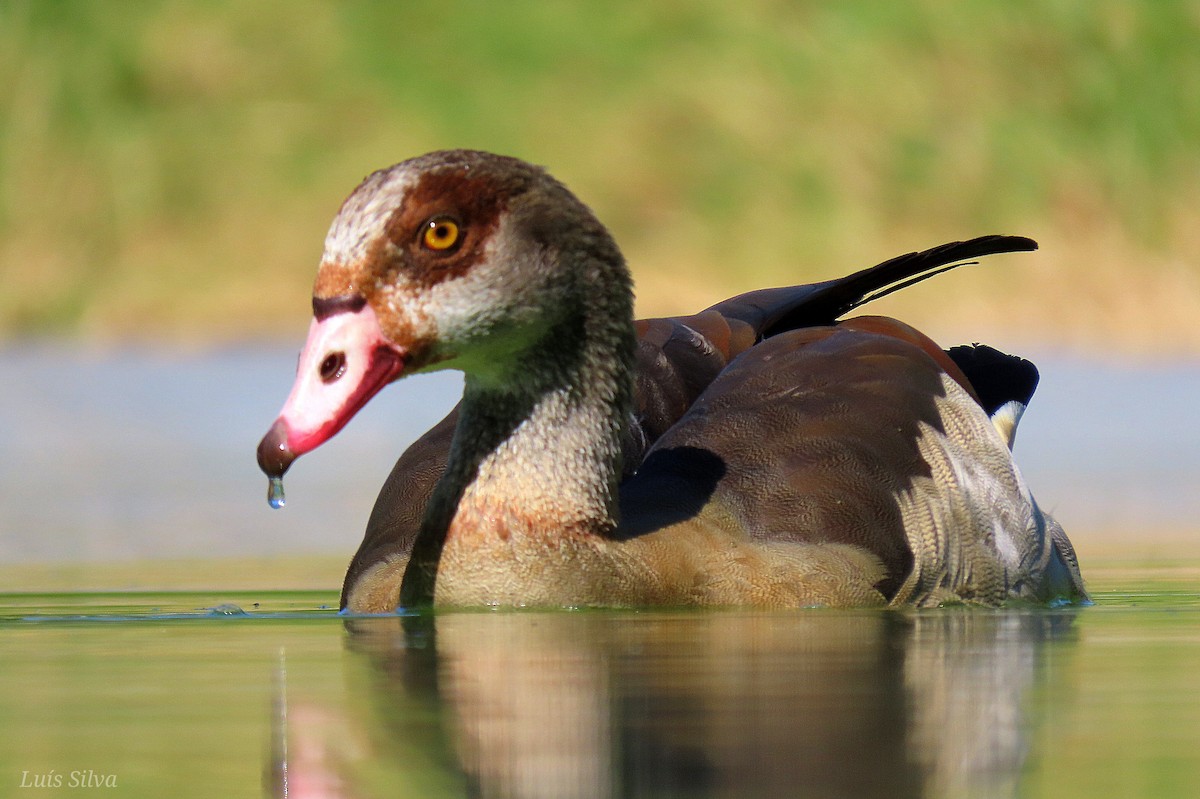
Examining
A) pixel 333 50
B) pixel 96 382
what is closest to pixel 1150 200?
pixel 333 50

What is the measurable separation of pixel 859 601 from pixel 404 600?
120 cm

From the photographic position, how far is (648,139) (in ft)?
148

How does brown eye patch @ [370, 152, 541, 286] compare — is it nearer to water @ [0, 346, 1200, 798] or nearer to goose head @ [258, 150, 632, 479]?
goose head @ [258, 150, 632, 479]

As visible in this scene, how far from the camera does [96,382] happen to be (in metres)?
27.5

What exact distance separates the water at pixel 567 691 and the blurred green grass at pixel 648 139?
33.4m

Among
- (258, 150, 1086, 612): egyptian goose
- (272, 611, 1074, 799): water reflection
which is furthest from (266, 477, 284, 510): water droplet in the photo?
(272, 611, 1074, 799): water reflection

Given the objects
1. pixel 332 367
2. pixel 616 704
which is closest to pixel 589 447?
pixel 332 367

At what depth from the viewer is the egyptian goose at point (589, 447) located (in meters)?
5.77

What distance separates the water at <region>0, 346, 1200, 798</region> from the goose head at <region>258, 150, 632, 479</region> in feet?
2.05

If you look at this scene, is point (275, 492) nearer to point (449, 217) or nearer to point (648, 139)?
point (449, 217)

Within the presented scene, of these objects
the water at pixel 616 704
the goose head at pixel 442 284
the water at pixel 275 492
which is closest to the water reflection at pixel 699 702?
the water at pixel 616 704

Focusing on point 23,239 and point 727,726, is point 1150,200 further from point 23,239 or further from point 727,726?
point 727,726

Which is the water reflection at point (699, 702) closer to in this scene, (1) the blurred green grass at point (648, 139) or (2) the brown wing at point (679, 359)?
(2) the brown wing at point (679, 359)

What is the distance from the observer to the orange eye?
585 cm
